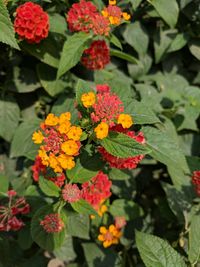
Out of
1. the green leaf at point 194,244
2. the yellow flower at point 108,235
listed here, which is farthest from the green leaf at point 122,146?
the yellow flower at point 108,235

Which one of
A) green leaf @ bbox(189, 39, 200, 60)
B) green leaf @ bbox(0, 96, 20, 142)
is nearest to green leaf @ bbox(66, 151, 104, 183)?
green leaf @ bbox(0, 96, 20, 142)

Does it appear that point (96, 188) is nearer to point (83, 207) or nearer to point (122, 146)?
point (83, 207)

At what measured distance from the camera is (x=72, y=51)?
1.85 metres

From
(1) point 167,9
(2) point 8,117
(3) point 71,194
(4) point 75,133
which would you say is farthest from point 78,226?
(1) point 167,9

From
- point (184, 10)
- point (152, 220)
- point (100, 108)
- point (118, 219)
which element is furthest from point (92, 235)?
point (184, 10)

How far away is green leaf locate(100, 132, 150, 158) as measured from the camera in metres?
1.34

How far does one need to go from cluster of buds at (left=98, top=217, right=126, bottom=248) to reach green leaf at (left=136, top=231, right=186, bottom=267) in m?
0.62

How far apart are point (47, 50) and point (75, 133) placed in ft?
2.66

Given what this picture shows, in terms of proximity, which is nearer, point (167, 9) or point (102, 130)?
point (102, 130)

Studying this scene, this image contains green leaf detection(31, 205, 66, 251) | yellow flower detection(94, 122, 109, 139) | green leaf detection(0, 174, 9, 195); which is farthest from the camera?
green leaf detection(0, 174, 9, 195)

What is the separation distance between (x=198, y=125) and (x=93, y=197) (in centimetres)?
114

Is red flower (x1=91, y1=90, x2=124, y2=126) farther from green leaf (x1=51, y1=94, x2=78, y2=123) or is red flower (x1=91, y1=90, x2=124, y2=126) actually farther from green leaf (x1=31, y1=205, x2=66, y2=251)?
green leaf (x1=51, y1=94, x2=78, y2=123)

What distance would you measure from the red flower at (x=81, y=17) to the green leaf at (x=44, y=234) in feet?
2.81

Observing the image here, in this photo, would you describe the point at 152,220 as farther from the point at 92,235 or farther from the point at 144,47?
the point at 144,47
